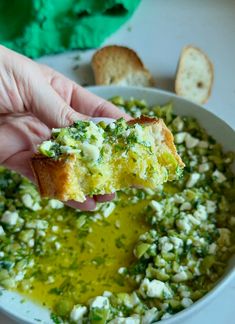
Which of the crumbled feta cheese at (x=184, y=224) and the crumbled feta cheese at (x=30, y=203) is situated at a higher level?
the crumbled feta cheese at (x=184, y=224)

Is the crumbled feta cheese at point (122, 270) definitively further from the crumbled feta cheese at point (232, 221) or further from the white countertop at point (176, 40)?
the white countertop at point (176, 40)

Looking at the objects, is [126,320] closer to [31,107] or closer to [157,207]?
[157,207]

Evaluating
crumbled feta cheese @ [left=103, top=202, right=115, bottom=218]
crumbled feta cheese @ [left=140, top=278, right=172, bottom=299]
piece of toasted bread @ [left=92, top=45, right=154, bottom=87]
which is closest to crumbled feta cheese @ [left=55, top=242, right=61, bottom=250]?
crumbled feta cheese @ [left=103, top=202, right=115, bottom=218]

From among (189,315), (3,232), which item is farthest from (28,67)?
(189,315)

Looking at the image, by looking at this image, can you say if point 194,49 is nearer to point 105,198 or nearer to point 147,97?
point 147,97

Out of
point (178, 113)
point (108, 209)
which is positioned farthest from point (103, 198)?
point (178, 113)

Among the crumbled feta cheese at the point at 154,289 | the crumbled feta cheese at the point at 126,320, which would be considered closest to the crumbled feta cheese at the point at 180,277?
the crumbled feta cheese at the point at 154,289

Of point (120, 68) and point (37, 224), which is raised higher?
point (120, 68)
